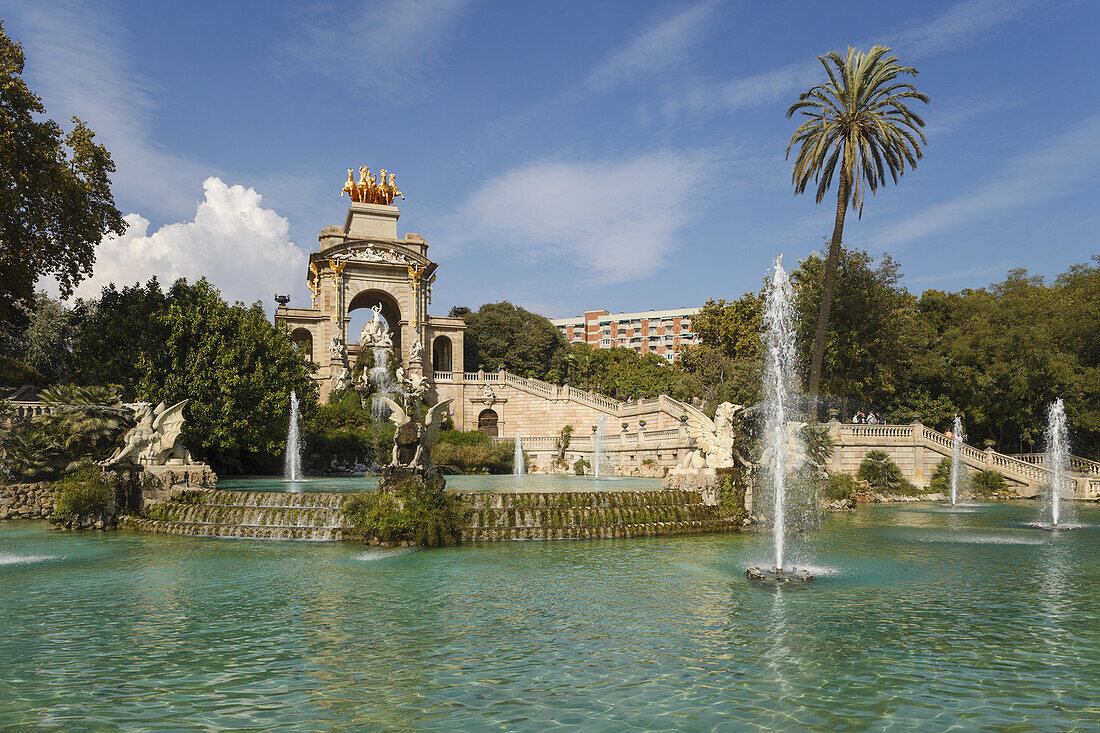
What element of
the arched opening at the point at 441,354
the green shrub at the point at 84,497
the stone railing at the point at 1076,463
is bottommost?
the green shrub at the point at 84,497

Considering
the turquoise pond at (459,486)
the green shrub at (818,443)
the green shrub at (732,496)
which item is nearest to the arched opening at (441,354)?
the turquoise pond at (459,486)

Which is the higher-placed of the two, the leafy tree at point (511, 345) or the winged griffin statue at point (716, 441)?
the leafy tree at point (511, 345)

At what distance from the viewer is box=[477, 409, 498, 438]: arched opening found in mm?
53344

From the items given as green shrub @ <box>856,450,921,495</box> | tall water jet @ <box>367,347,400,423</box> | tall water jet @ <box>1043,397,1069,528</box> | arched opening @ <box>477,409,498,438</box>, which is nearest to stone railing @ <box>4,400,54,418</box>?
tall water jet @ <box>367,347,400,423</box>

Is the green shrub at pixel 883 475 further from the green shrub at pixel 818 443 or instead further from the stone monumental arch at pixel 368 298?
the stone monumental arch at pixel 368 298

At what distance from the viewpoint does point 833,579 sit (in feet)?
42.6

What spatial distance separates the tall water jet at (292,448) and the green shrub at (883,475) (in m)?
26.3

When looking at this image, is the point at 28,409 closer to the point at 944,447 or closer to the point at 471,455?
the point at 471,455

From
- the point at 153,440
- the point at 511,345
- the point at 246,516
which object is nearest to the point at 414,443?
the point at 246,516

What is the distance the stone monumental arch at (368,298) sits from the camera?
51375mm

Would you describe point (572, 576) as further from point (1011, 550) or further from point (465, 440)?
point (465, 440)

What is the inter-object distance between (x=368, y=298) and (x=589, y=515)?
41.5 metres

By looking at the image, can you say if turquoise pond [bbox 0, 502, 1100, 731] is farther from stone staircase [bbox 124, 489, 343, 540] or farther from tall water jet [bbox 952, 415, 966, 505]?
tall water jet [bbox 952, 415, 966, 505]

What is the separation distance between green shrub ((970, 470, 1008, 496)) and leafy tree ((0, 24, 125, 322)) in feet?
127
